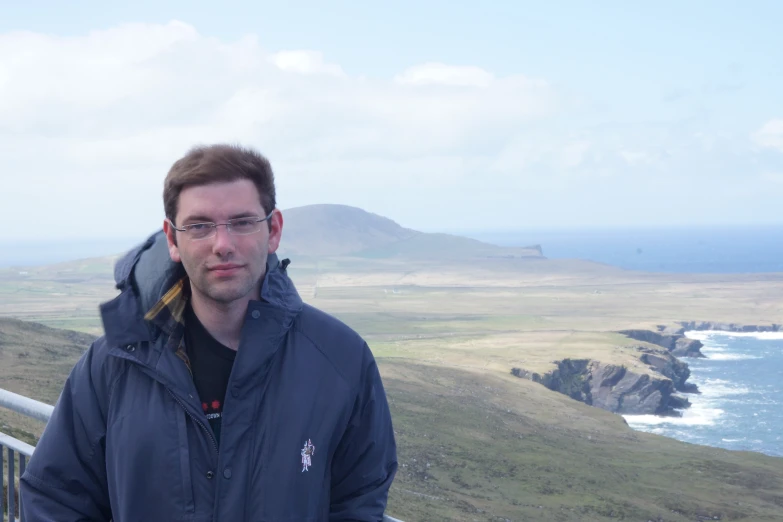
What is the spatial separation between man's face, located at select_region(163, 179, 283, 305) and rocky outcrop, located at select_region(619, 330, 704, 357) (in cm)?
12718

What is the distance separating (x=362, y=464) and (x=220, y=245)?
1063mm

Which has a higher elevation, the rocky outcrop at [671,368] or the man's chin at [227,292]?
the man's chin at [227,292]

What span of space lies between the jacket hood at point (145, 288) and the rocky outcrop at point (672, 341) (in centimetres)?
12703

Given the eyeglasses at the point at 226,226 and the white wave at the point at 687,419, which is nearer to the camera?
the eyeglasses at the point at 226,226

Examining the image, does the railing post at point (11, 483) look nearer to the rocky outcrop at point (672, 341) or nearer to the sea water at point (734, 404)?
the sea water at point (734, 404)

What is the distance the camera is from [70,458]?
134 inches

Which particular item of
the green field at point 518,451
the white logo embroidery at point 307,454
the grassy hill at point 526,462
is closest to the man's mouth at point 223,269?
the white logo embroidery at point 307,454

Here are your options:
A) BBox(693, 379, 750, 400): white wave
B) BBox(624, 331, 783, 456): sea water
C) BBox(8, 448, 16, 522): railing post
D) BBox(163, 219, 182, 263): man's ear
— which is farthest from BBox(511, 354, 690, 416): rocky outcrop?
BBox(163, 219, 182, 263): man's ear

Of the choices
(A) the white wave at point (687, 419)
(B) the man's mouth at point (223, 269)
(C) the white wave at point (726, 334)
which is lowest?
(A) the white wave at point (687, 419)

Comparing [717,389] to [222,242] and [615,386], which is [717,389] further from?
[222,242]

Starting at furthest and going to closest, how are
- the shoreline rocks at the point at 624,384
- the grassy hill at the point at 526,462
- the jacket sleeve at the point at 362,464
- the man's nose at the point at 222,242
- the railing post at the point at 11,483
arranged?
the shoreline rocks at the point at 624,384 → the grassy hill at the point at 526,462 → the railing post at the point at 11,483 → the jacket sleeve at the point at 362,464 → the man's nose at the point at 222,242

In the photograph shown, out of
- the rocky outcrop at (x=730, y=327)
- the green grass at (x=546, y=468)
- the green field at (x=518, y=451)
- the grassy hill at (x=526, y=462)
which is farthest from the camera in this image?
the rocky outcrop at (x=730, y=327)

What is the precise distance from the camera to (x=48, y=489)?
3410 mm

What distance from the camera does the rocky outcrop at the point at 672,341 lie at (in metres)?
125
